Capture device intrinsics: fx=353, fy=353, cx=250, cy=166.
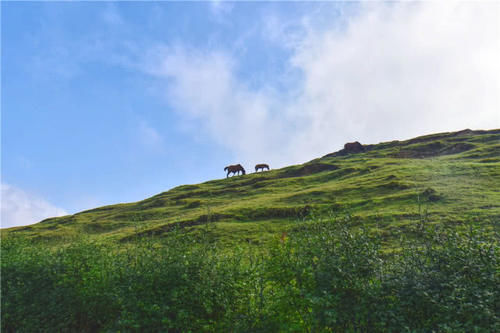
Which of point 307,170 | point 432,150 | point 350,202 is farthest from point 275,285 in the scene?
point 432,150

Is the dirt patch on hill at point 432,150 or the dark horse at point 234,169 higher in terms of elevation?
the dark horse at point 234,169

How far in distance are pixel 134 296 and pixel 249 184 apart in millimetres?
72400

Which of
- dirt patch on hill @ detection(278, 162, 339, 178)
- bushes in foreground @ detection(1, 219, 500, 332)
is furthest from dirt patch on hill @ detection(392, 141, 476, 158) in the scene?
bushes in foreground @ detection(1, 219, 500, 332)

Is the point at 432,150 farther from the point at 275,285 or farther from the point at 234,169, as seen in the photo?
the point at 275,285

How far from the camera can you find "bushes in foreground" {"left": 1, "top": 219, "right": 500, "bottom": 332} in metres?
10.5

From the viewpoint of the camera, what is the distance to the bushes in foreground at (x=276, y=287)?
34.5 feet

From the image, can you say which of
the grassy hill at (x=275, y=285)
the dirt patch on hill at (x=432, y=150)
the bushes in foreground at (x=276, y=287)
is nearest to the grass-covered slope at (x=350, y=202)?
the dirt patch on hill at (x=432, y=150)

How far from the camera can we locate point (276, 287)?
13.0 metres

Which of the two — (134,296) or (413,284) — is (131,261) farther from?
(413,284)

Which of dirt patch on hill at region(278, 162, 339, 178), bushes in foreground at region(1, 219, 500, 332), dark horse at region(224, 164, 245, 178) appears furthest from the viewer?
dark horse at region(224, 164, 245, 178)

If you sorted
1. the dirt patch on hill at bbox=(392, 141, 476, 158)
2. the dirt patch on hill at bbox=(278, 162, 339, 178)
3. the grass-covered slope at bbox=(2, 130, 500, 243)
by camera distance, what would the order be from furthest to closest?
the dirt patch on hill at bbox=(278, 162, 339, 178)
the dirt patch on hill at bbox=(392, 141, 476, 158)
the grass-covered slope at bbox=(2, 130, 500, 243)

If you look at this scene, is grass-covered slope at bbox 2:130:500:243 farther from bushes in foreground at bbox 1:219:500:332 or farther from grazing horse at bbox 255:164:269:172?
grazing horse at bbox 255:164:269:172

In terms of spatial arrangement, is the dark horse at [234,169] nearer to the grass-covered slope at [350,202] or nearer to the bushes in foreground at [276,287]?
the grass-covered slope at [350,202]

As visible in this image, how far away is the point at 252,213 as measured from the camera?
159ft
